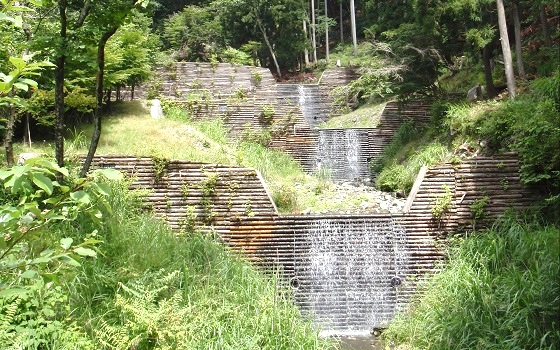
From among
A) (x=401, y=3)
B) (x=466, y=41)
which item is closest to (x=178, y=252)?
(x=466, y=41)

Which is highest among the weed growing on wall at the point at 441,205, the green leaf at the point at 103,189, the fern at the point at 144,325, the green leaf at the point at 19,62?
the green leaf at the point at 19,62

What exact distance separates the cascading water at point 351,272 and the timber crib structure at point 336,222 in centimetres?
Answer: 2

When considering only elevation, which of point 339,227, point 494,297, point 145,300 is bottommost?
point 494,297

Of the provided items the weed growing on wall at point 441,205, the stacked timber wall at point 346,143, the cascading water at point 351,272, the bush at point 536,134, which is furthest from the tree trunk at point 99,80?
the stacked timber wall at point 346,143

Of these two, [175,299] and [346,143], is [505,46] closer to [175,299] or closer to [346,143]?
[346,143]

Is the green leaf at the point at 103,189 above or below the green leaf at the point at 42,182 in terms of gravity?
below

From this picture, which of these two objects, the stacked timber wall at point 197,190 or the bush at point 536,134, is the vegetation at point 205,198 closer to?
the bush at point 536,134

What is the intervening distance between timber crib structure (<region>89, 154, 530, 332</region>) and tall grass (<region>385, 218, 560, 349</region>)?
612 mm

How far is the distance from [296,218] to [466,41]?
6.02 m

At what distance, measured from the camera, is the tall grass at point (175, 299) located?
13.5 feet

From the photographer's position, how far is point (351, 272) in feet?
23.0

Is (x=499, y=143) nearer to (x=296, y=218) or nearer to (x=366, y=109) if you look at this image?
(x=296, y=218)

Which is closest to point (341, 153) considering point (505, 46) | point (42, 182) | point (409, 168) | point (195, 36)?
point (409, 168)

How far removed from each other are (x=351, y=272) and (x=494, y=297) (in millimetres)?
2356
